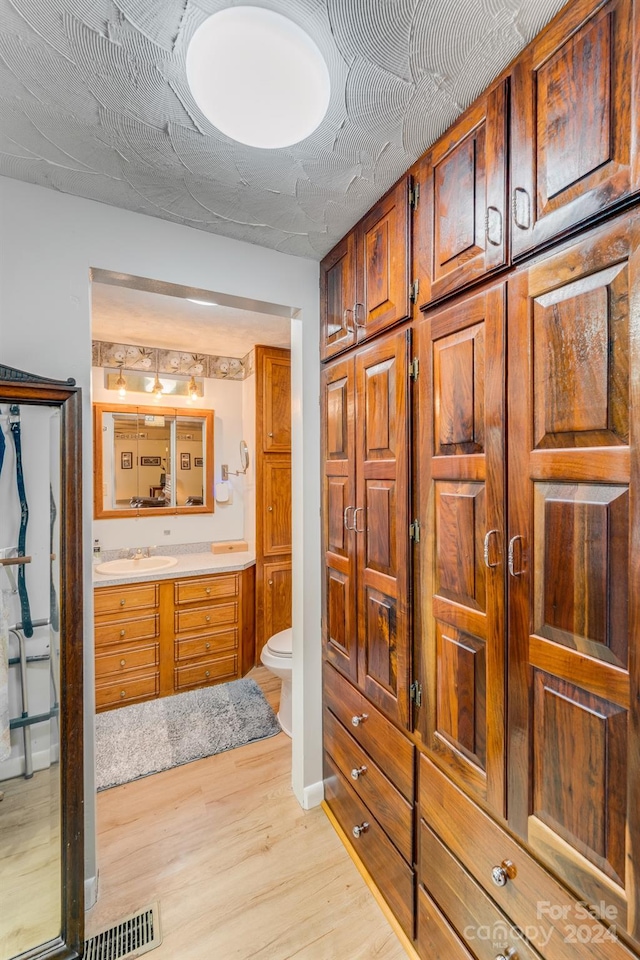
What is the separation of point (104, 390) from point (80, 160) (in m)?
2.09

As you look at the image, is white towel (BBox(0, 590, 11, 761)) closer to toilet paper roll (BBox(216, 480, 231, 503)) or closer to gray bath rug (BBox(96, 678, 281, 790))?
gray bath rug (BBox(96, 678, 281, 790))

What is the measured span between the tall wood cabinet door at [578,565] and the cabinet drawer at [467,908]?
25cm

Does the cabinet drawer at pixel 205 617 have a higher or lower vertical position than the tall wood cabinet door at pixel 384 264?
lower

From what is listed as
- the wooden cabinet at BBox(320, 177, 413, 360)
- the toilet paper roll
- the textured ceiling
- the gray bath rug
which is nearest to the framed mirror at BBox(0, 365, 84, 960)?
the textured ceiling

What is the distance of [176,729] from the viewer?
96.9 inches

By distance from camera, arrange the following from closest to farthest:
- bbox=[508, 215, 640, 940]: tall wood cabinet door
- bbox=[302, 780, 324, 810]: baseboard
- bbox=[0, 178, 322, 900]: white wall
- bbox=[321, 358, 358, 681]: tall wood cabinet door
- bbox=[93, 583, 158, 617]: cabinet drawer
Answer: bbox=[508, 215, 640, 940]: tall wood cabinet door
bbox=[0, 178, 322, 900]: white wall
bbox=[321, 358, 358, 681]: tall wood cabinet door
bbox=[302, 780, 324, 810]: baseboard
bbox=[93, 583, 158, 617]: cabinet drawer

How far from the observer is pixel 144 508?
10.6 feet

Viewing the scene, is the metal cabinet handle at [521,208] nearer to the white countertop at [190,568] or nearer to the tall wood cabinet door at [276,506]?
the tall wood cabinet door at [276,506]

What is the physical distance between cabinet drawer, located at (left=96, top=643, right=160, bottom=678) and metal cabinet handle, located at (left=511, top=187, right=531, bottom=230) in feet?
10.1

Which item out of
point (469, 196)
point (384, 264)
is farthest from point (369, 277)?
point (469, 196)

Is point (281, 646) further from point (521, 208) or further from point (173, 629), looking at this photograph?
point (521, 208)

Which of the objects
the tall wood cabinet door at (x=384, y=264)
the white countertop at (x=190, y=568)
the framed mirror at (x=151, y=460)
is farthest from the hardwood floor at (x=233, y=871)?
the tall wood cabinet door at (x=384, y=264)

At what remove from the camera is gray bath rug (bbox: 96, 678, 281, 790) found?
2174 mm

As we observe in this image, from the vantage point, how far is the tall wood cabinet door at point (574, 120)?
2.38 feet
